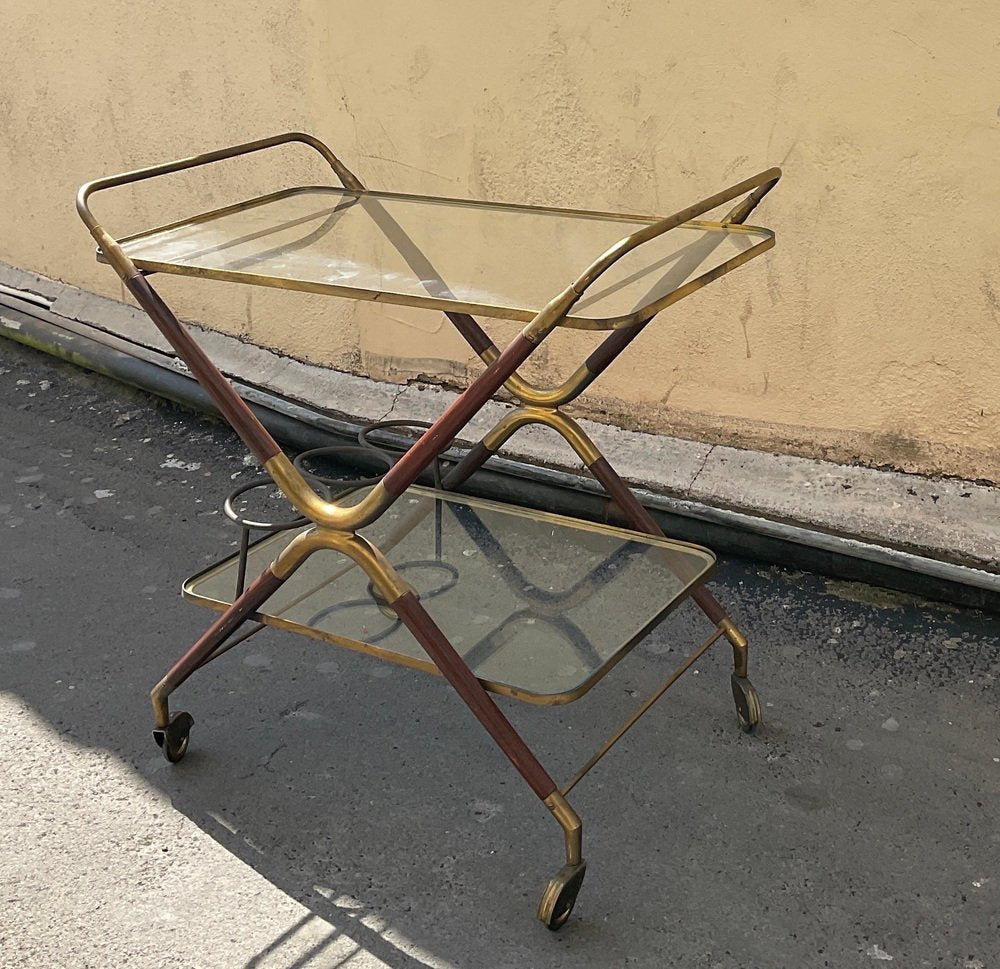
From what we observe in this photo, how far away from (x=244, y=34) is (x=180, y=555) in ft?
5.50

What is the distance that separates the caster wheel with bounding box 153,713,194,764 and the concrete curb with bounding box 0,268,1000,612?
1.27 meters

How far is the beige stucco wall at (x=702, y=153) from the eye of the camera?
9.90ft

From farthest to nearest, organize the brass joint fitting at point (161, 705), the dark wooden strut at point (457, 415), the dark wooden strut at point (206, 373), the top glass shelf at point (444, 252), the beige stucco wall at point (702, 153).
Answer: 1. the beige stucco wall at point (702, 153)
2. the brass joint fitting at point (161, 705)
3. the dark wooden strut at point (206, 373)
4. the top glass shelf at point (444, 252)
5. the dark wooden strut at point (457, 415)

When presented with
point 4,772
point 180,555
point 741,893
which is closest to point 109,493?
point 180,555

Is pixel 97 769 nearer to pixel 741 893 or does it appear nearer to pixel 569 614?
pixel 569 614

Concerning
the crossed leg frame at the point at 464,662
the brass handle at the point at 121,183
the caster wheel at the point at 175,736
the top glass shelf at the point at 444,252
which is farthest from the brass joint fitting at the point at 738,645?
the brass handle at the point at 121,183

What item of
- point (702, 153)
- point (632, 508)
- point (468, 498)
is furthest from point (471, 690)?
point (702, 153)

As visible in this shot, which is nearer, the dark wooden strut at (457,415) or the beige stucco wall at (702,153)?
the dark wooden strut at (457,415)

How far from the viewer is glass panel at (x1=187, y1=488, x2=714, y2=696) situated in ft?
7.86

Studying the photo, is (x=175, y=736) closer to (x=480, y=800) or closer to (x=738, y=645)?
(x=480, y=800)

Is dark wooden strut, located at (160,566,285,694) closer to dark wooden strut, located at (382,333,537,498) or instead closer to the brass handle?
dark wooden strut, located at (382,333,537,498)

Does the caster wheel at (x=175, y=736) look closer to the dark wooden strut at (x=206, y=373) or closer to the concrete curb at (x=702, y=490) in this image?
the dark wooden strut at (x=206, y=373)

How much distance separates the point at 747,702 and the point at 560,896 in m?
0.72

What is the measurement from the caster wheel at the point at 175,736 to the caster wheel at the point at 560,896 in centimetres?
87
